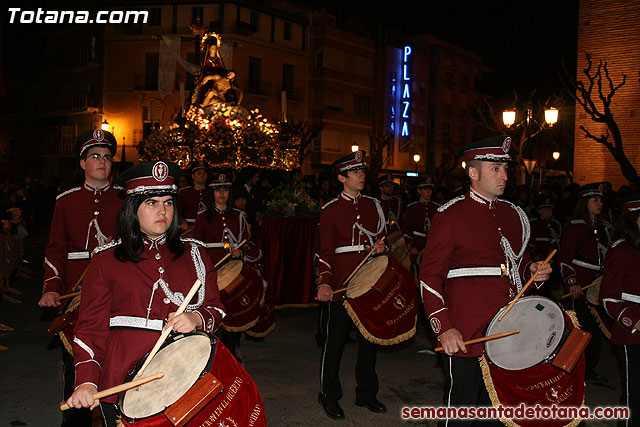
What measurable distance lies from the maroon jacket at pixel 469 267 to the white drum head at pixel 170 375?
5.42ft

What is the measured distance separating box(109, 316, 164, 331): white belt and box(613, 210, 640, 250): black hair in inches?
138

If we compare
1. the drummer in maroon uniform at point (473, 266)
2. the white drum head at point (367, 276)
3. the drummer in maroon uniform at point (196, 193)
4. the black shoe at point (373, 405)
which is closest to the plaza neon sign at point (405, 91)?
the drummer in maroon uniform at point (196, 193)

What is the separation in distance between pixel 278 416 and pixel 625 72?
795 inches

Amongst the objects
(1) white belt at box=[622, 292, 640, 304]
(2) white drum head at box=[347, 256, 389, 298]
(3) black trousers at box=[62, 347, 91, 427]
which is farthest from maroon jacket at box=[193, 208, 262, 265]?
(1) white belt at box=[622, 292, 640, 304]

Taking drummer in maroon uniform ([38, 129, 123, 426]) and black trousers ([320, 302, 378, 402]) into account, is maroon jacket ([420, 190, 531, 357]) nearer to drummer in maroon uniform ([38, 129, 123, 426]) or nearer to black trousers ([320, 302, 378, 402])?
black trousers ([320, 302, 378, 402])

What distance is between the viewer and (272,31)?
42531 millimetres

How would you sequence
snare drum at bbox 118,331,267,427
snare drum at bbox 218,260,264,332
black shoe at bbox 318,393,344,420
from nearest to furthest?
snare drum at bbox 118,331,267,427
black shoe at bbox 318,393,344,420
snare drum at bbox 218,260,264,332

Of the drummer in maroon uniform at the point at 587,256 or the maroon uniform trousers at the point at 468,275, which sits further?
the drummer in maroon uniform at the point at 587,256

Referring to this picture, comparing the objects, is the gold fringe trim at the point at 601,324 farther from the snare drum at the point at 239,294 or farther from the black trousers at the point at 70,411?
the black trousers at the point at 70,411

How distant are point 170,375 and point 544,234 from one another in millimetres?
9409

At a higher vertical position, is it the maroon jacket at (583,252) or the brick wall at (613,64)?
the brick wall at (613,64)

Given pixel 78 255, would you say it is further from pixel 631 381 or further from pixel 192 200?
pixel 192 200

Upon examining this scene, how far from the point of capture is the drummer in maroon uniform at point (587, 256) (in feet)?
23.7

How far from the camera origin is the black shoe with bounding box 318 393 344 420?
19.4 feet
